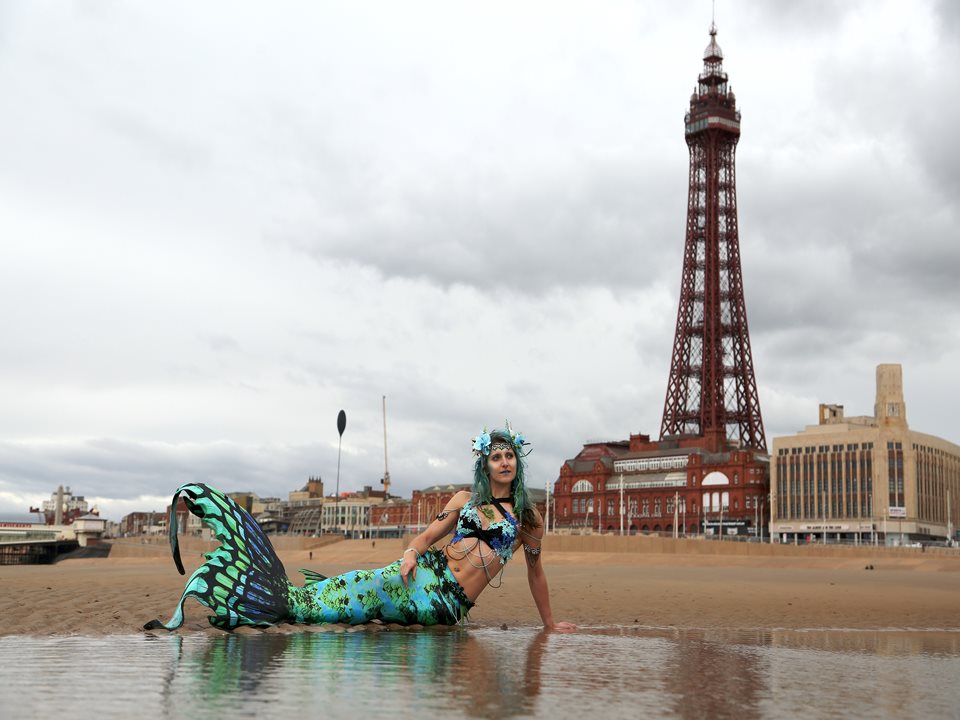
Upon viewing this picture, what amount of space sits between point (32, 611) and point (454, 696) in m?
7.78

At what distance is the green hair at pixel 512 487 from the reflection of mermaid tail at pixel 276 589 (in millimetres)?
679

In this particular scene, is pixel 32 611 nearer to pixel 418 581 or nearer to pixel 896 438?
pixel 418 581

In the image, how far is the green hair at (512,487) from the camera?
9398mm

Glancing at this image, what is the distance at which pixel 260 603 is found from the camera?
906 centimetres

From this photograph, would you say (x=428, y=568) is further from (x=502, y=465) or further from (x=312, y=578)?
(x=312, y=578)

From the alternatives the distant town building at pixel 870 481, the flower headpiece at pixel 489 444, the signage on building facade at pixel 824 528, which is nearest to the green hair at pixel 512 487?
the flower headpiece at pixel 489 444

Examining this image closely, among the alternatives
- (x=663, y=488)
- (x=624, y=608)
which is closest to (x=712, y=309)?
(x=663, y=488)

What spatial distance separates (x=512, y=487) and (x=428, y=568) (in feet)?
3.40

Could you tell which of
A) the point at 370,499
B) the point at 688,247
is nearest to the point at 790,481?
the point at 688,247

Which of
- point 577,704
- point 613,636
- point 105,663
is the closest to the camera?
point 577,704

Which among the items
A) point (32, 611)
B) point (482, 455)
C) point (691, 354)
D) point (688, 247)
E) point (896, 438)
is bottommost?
point (32, 611)

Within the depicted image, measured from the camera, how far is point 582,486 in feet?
454

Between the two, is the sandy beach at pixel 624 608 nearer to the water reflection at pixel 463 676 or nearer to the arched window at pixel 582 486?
the water reflection at pixel 463 676

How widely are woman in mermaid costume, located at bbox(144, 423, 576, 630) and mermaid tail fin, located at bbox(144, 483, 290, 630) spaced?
0.4 inches
